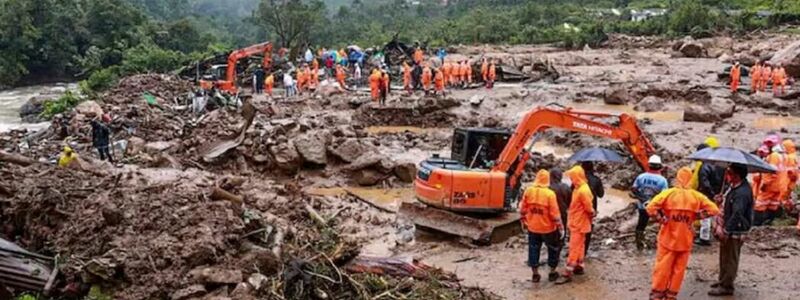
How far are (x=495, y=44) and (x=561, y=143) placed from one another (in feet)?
129

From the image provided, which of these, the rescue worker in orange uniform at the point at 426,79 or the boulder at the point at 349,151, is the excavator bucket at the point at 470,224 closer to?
the boulder at the point at 349,151

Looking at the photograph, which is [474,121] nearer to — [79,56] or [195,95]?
[195,95]

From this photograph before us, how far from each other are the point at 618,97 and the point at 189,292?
72.8 feet

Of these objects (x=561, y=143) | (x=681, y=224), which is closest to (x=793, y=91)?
(x=561, y=143)

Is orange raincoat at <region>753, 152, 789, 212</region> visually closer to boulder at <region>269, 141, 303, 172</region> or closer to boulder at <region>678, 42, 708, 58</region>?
boulder at <region>269, 141, 303, 172</region>

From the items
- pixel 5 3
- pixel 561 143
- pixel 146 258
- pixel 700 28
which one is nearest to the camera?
pixel 146 258

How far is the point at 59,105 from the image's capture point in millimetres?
31797

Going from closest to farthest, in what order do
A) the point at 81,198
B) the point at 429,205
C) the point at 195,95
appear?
the point at 81,198
the point at 429,205
the point at 195,95

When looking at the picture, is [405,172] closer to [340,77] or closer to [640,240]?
[640,240]

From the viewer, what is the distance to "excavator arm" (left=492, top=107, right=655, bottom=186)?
12141 millimetres

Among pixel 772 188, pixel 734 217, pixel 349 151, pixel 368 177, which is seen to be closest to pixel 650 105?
pixel 349 151

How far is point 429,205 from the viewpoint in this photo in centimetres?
1264

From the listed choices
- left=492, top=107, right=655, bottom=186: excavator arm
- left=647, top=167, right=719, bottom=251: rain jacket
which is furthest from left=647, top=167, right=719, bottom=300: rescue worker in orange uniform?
left=492, top=107, right=655, bottom=186: excavator arm

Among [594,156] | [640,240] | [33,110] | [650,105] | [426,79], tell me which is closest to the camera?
[594,156]
